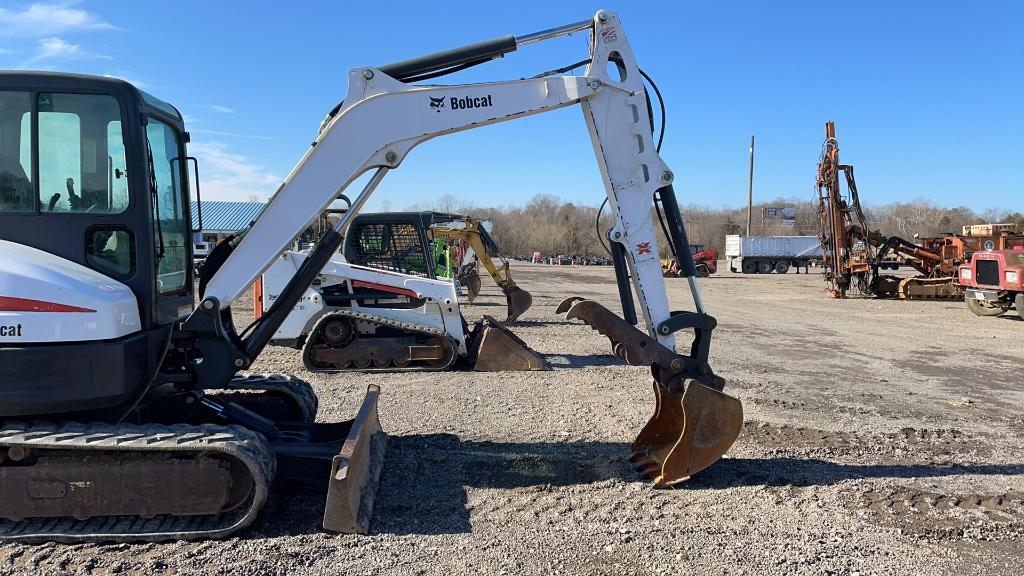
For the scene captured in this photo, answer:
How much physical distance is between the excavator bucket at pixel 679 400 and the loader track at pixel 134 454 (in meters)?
2.36

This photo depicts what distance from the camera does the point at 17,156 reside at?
3938mm

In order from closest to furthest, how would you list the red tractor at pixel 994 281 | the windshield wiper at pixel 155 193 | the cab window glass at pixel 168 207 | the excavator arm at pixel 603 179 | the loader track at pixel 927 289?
the windshield wiper at pixel 155 193
the cab window glass at pixel 168 207
the excavator arm at pixel 603 179
the red tractor at pixel 994 281
the loader track at pixel 927 289

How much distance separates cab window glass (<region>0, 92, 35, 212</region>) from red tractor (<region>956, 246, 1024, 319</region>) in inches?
728

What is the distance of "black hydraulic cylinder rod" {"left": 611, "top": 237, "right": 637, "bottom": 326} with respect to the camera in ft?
17.2

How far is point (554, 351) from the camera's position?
11.3m

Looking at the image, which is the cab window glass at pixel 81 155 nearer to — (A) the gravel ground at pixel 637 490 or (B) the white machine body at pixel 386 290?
(A) the gravel ground at pixel 637 490

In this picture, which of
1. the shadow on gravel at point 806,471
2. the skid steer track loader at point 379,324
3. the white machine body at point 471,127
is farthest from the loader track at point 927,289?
the white machine body at point 471,127

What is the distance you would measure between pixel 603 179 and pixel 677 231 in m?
0.73

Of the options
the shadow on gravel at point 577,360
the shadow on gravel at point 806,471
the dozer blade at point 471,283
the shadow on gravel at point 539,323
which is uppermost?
the dozer blade at point 471,283

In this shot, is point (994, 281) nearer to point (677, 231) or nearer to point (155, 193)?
point (677, 231)

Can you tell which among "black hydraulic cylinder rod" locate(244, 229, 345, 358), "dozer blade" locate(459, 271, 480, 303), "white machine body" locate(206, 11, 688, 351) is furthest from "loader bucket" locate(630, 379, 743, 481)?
"dozer blade" locate(459, 271, 480, 303)

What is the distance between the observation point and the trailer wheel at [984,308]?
662 inches

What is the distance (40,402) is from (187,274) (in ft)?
4.22

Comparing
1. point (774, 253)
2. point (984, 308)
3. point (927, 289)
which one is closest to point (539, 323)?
point (984, 308)
